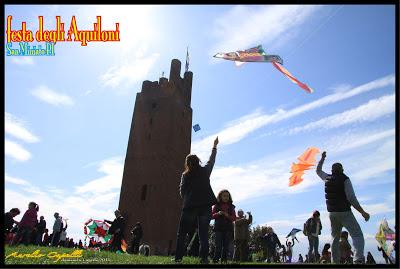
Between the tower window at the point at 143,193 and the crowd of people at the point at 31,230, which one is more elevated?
the tower window at the point at 143,193

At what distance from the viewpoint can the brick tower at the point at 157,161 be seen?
119ft

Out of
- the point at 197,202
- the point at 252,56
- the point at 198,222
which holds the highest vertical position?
the point at 252,56

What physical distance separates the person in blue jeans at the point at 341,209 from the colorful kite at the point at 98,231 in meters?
12.7

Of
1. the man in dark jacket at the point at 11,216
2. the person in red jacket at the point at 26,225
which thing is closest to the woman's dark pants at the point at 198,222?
the man in dark jacket at the point at 11,216

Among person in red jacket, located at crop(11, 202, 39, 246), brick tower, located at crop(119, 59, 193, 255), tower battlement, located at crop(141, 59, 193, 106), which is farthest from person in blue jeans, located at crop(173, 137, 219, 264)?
tower battlement, located at crop(141, 59, 193, 106)

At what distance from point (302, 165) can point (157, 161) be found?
3192cm

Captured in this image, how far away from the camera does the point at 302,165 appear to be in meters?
8.35

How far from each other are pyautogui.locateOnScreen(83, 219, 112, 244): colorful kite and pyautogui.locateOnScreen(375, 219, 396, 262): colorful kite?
10.8 m

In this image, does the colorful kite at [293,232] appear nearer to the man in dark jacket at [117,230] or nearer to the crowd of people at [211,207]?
the man in dark jacket at [117,230]

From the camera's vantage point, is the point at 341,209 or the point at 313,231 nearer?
the point at 341,209

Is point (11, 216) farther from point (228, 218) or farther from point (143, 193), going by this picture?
point (143, 193)

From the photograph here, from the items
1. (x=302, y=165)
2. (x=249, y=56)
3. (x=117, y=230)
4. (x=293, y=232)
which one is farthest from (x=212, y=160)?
(x=293, y=232)
